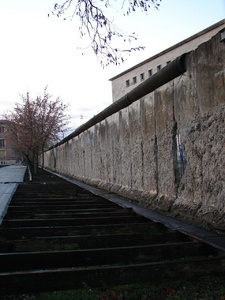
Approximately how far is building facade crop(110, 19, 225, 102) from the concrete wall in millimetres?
36029

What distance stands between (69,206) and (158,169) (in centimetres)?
203

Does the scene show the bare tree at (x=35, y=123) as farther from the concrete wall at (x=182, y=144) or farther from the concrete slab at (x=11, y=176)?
the concrete wall at (x=182, y=144)

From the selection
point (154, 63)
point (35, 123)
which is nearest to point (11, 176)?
point (35, 123)

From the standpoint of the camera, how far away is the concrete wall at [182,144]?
5309mm

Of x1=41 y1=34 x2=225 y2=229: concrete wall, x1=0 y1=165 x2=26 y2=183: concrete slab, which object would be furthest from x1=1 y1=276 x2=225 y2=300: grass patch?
x1=0 y1=165 x2=26 y2=183: concrete slab

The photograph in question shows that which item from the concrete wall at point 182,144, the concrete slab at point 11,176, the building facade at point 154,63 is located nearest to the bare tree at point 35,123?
the concrete slab at point 11,176

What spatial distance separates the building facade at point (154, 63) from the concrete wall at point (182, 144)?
36029 mm

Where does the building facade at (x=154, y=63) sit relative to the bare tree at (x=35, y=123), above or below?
above

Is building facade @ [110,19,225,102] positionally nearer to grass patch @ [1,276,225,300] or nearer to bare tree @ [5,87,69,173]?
bare tree @ [5,87,69,173]

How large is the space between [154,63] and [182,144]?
2092 inches

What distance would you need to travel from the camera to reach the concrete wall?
17.4 feet

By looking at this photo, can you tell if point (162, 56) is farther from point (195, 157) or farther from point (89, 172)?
point (195, 157)

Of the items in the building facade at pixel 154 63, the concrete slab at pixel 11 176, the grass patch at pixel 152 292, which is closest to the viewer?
the grass patch at pixel 152 292

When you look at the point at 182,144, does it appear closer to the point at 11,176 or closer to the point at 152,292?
the point at 152,292
